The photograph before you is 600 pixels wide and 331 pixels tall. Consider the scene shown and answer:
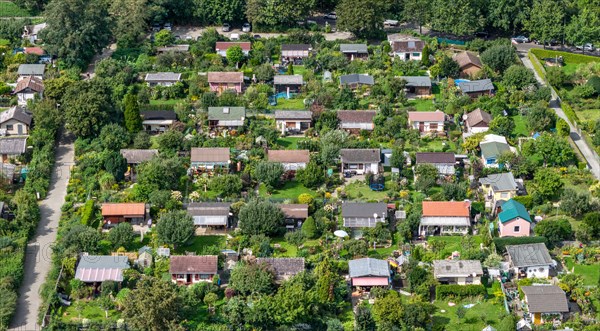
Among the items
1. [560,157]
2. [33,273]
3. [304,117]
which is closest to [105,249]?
[33,273]

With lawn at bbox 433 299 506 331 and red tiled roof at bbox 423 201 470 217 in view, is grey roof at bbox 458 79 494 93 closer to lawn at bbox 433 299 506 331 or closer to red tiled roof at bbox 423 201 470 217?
red tiled roof at bbox 423 201 470 217

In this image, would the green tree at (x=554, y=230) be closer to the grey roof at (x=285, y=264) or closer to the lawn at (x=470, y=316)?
the lawn at (x=470, y=316)

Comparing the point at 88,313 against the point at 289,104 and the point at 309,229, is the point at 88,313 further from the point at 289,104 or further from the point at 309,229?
the point at 289,104

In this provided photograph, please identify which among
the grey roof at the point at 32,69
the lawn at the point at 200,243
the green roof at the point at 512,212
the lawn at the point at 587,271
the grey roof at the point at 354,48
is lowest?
the lawn at the point at 200,243

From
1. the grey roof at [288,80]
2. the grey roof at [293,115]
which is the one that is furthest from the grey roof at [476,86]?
the grey roof at [293,115]

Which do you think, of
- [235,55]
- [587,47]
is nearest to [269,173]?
[235,55]

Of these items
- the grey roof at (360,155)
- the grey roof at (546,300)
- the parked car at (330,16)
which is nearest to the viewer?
the grey roof at (546,300)

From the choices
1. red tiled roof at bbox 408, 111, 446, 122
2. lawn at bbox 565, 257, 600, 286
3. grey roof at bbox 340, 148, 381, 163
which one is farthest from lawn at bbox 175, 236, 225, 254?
lawn at bbox 565, 257, 600, 286
